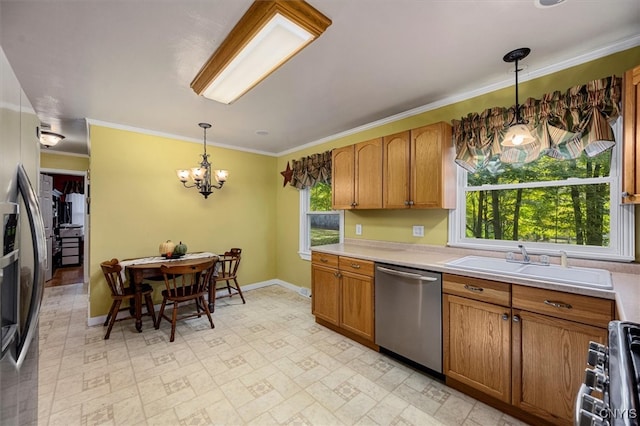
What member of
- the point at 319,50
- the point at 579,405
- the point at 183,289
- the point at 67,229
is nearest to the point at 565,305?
the point at 579,405

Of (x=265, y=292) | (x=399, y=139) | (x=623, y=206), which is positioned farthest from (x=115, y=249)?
(x=623, y=206)

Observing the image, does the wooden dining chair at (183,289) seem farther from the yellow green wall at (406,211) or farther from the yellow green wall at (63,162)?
the yellow green wall at (63,162)

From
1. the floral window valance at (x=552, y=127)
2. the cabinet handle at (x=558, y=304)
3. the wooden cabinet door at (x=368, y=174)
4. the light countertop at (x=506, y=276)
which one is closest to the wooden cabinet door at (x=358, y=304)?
the light countertop at (x=506, y=276)

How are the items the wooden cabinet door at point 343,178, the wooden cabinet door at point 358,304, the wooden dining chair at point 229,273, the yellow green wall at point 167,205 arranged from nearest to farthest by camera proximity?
the wooden cabinet door at point 358,304 → the wooden cabinet door at point 343,178 → the yellow green wall at point 167,205 → the wooden dining chair at point 229,273

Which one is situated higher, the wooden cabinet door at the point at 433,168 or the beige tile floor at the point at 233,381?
the wooden cabinet door at the point at 433,168

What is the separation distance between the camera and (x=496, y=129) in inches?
89.9

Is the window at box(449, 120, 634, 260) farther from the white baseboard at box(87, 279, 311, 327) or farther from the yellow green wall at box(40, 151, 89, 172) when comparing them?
the yellow green wall at box(40, 151, 89, 172)

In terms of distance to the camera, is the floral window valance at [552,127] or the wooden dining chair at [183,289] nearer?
the floral window valance at [552,127]

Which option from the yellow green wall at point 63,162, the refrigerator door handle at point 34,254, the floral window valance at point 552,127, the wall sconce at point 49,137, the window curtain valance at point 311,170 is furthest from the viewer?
the yellow green wall at point 63,162

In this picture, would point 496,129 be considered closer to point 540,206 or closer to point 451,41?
point 540,206

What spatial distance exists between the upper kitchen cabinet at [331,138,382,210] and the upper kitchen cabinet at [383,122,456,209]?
11cm

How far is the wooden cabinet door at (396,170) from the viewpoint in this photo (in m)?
2.72

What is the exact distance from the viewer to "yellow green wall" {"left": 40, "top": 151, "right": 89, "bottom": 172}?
480 centimetres

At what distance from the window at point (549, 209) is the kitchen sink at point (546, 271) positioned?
16cm
